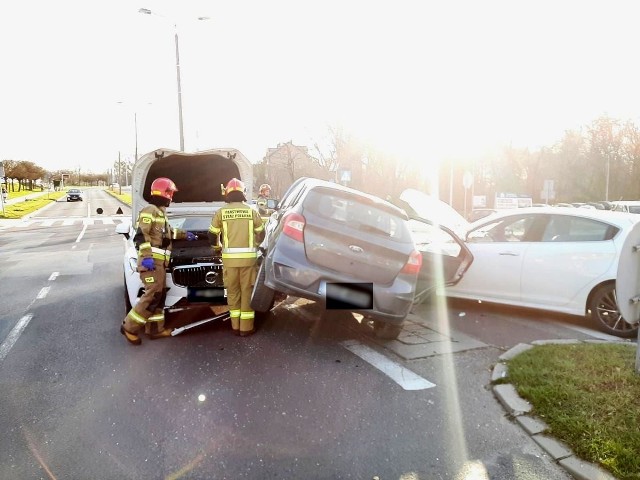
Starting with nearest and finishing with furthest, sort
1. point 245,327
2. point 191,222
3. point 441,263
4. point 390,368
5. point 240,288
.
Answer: point 390,368, point 240,288, point 245,327, point 441,263, point 191,222

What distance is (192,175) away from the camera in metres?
7.69

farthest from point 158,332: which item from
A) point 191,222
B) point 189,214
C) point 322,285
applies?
point 189,214

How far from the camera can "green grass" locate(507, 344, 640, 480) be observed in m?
3.18

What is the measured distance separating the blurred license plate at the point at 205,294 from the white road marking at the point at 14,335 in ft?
6.50

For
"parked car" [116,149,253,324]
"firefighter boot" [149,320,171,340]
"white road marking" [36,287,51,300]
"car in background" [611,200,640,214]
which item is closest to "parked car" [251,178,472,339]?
"parked car" [116,149,253,324]

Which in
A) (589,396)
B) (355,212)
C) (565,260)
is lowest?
(589,396)

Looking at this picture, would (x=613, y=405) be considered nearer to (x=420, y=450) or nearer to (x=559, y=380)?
(x=559, y=380)

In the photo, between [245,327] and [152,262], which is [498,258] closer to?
[245,327]

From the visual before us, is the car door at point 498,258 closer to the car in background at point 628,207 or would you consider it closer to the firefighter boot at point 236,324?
the firefighter boot at point 236,324

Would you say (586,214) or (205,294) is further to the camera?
(586,214)

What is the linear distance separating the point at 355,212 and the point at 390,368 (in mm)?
1574

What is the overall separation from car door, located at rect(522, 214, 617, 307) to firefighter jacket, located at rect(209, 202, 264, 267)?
3491mm

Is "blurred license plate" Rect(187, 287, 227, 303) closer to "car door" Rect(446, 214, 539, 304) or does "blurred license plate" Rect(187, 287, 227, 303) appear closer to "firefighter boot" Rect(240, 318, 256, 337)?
"firefighter boot" Rect(240, 318, 256, 337)

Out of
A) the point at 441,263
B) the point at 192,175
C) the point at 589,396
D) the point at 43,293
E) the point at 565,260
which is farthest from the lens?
the point at 43,293
